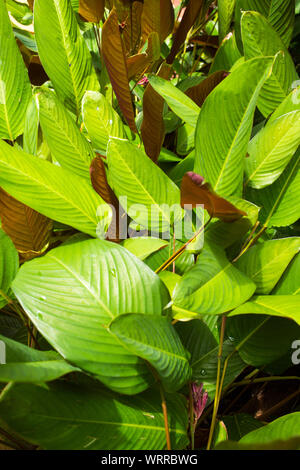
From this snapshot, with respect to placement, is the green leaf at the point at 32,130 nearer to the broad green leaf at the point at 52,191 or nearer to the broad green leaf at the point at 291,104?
the broad green leaf at the point at 52,191

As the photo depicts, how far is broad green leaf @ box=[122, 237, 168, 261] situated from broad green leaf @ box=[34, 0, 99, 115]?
0.38 meters

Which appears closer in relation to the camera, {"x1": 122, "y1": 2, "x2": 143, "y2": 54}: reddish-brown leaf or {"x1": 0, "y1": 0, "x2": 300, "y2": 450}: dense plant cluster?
{"x1": 0, "y1": 0, "x2": 300, "y2": 450}: dense plant cluster

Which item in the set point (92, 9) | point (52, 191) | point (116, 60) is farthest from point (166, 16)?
point (52, 191)

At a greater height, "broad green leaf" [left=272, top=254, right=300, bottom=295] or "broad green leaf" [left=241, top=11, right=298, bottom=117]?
"broad green leaf" [left=241, top=11, right=298, bottom=117]

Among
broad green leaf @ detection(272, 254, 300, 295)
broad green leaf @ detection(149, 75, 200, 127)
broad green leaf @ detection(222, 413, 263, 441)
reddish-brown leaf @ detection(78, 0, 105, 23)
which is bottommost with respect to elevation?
broad green leaf @ detection(222, 413, 263, 441)

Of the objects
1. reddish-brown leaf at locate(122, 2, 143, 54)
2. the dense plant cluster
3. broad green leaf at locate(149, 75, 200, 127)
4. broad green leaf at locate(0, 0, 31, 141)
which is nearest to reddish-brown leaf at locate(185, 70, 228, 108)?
the dense plant cluster

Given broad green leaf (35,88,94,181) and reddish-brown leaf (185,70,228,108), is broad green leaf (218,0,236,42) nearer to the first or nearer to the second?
reddish-brown leaf (185,70,228,108)

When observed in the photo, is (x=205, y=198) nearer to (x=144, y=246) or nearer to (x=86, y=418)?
(x=144, y=246)

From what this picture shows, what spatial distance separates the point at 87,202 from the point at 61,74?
34 centimetres

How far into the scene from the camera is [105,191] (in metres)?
0.64

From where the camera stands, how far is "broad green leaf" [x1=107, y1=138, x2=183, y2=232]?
575mm

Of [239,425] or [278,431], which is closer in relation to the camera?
[278,431]

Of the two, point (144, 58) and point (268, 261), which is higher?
point (144, 58)

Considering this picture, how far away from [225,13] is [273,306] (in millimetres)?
706
